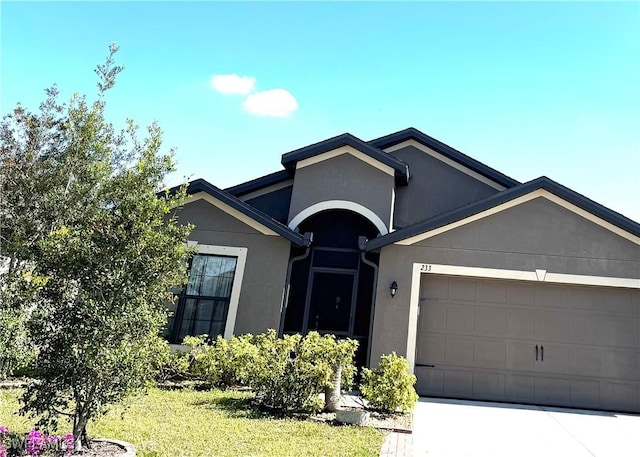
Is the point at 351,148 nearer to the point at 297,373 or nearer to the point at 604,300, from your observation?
the point at 297,373

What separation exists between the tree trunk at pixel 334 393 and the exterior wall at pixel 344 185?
4910 mm

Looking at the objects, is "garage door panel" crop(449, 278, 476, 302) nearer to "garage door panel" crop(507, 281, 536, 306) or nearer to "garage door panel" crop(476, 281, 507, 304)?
"garage door panel" crop(476, 281, 507, 304)

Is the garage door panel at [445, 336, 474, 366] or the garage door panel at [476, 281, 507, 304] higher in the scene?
the garage door panel at [476, 281, 507, 304]

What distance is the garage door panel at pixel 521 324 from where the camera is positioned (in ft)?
32.0

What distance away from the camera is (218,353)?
8922 mm

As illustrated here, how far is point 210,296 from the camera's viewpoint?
10.5 meters

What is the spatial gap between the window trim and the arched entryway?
1.27 m

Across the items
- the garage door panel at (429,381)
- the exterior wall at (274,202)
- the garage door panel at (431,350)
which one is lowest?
the garage door panel at (429,381)

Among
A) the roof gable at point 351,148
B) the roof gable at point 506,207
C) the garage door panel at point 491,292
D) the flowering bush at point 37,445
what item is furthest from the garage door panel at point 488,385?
the flowering bush at point 37,445

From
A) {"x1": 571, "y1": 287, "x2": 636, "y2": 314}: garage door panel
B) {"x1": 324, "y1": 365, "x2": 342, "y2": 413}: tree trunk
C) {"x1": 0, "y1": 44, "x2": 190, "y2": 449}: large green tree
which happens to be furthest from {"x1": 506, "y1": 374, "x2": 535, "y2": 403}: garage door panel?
{"x1": 0, "y1": 44, "x2": 190, "y2": 449}: large green tree

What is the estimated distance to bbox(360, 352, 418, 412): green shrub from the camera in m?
7.40

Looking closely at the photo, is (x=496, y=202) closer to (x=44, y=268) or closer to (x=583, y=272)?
(x=583, y=272)

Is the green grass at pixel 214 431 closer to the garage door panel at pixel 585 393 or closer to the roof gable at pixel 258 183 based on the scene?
the garage door panel at pixel 585 393

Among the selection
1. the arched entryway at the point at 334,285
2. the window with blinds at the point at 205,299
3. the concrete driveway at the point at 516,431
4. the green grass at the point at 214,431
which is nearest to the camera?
the green grass at the point at 214,431
